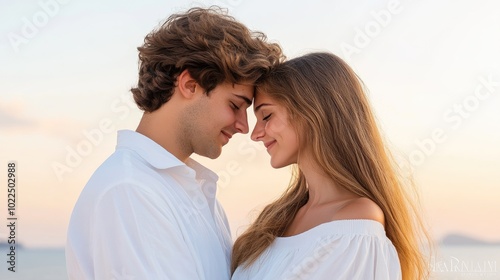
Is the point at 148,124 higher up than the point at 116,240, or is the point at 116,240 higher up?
the point at 148,124

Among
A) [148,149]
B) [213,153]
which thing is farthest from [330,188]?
[148,149]

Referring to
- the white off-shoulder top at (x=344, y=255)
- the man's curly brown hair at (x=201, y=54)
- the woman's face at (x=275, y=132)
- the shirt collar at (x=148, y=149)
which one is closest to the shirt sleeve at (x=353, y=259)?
the white off-shoulder top at (x=344, y=255)

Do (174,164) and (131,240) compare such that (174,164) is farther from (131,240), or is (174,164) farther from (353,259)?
(353,259)

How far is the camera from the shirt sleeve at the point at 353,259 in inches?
103

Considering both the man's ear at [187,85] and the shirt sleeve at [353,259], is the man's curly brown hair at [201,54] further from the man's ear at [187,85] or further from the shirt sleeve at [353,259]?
the shirt sleeve at [353,259]

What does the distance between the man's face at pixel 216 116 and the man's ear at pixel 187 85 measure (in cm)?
4

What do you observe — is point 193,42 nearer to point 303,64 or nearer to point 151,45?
point 151,45

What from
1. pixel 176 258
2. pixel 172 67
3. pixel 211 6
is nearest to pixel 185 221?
pixel 176 258

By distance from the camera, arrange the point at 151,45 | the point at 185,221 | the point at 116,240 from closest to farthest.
A: 1. the point at 116,240
2. the point at 185,221
3. the point at 151,45

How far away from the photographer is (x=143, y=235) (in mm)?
2557

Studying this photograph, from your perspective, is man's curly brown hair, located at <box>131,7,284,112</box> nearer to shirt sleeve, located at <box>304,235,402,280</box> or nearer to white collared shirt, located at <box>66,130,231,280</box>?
white collared shirt, located at <box>66,130,231,280</box>

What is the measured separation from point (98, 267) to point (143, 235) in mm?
199

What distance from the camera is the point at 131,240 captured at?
2.54 metres

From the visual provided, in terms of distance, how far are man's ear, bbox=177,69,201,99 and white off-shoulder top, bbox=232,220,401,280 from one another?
31.3 inches
